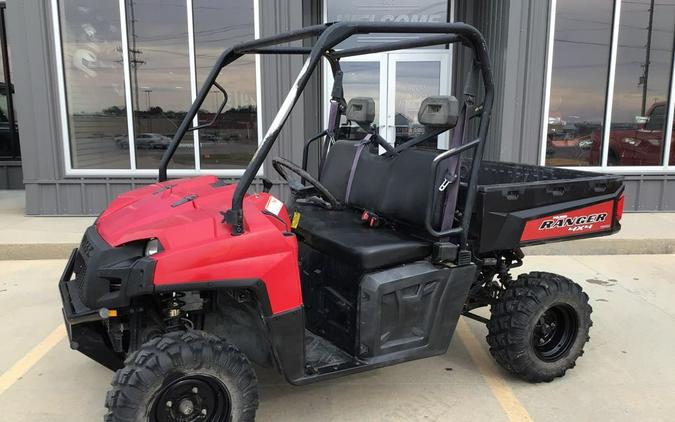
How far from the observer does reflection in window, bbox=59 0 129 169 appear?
7262 mm

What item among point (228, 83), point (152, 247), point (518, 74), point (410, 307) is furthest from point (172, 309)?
point (518, 74)

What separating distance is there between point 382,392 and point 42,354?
2.39 metres

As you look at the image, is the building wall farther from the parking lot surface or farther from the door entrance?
the parking lot surface

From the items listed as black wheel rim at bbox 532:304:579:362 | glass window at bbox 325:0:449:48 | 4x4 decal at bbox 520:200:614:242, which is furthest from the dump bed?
glass window at bbox 325:0:449:48

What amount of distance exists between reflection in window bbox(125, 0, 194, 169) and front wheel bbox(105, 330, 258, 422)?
5.65m

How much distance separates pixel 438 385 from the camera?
3.26 meters

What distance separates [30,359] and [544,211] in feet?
11.6

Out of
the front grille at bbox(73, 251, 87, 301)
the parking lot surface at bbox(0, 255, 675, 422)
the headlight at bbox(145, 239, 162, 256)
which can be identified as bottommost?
the parking lot surface at bbox(0, 255, 675, 422)

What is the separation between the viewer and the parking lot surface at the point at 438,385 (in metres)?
2.94

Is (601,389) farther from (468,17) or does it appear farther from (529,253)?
(468,17)

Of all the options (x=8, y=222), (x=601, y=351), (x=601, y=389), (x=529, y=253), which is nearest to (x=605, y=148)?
(x=529, y=253)

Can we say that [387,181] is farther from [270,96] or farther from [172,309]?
[270,96]

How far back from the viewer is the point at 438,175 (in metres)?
2.89

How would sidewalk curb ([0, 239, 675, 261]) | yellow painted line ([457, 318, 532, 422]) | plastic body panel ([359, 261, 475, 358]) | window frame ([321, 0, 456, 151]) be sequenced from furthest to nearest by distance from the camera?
1. window frame ([321, 0, 456, 151])
2. sidewalk curb ([0, 239, 675, 261])
3. yellow painted line ([457, 318, 532, 422])
4. plastic body panel ([359, 261, 475, 358])
